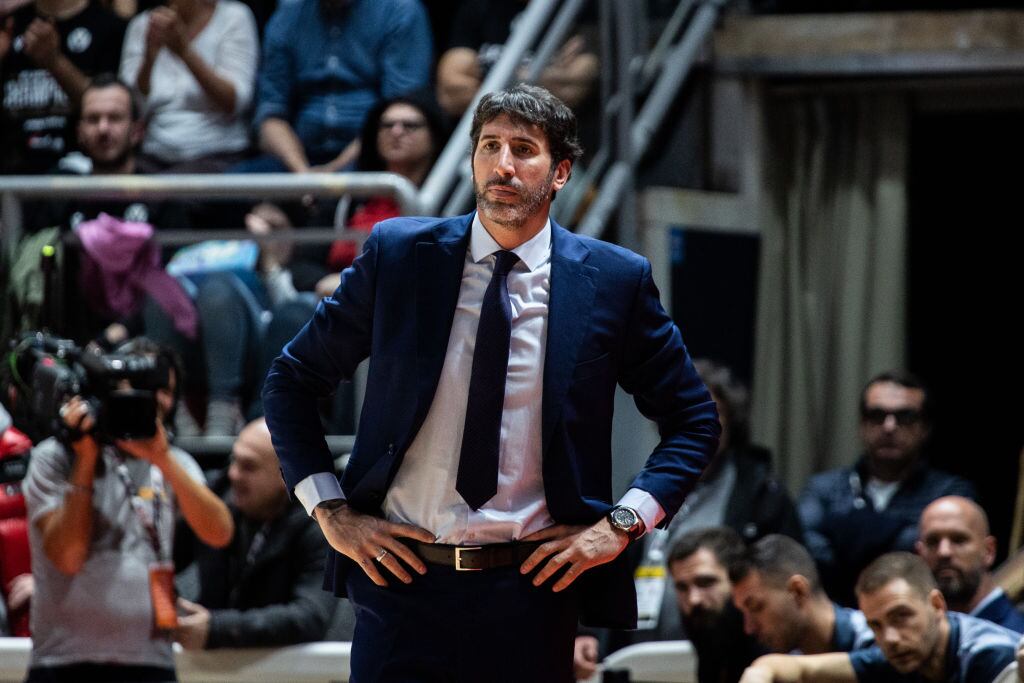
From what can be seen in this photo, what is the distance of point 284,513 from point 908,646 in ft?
5.79

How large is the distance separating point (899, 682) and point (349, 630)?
1580 millimetres

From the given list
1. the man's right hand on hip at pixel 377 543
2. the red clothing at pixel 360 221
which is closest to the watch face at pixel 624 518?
the man's right hand on hip at pixel 377 543

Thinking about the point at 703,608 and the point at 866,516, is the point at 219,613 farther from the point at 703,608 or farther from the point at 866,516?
the point at 866,516

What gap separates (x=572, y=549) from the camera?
280 cm

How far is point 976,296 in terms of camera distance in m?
7.79

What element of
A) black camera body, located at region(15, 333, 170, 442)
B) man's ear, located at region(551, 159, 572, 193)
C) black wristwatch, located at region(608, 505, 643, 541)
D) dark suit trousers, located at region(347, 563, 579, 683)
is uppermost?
man's ear, located at region(551, 159, 572, 193)

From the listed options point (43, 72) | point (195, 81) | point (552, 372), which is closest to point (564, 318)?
point (552, 372)

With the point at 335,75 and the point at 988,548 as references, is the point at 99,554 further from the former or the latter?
the point at 335,75

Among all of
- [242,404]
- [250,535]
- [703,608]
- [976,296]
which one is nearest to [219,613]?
[250,535]

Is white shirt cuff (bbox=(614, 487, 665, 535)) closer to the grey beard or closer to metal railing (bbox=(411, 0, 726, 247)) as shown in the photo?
the grey beard

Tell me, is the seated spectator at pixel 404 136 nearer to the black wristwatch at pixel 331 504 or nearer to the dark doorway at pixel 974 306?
the dark doorway at pixel 974 306

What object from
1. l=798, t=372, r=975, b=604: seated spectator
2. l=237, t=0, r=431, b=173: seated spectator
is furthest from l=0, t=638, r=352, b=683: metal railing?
l=237, t=0, r=431, b=173: seated spectator

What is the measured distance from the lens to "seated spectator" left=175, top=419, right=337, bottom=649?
4.52 meters

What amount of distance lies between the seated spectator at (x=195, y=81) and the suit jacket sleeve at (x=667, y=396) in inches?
154
